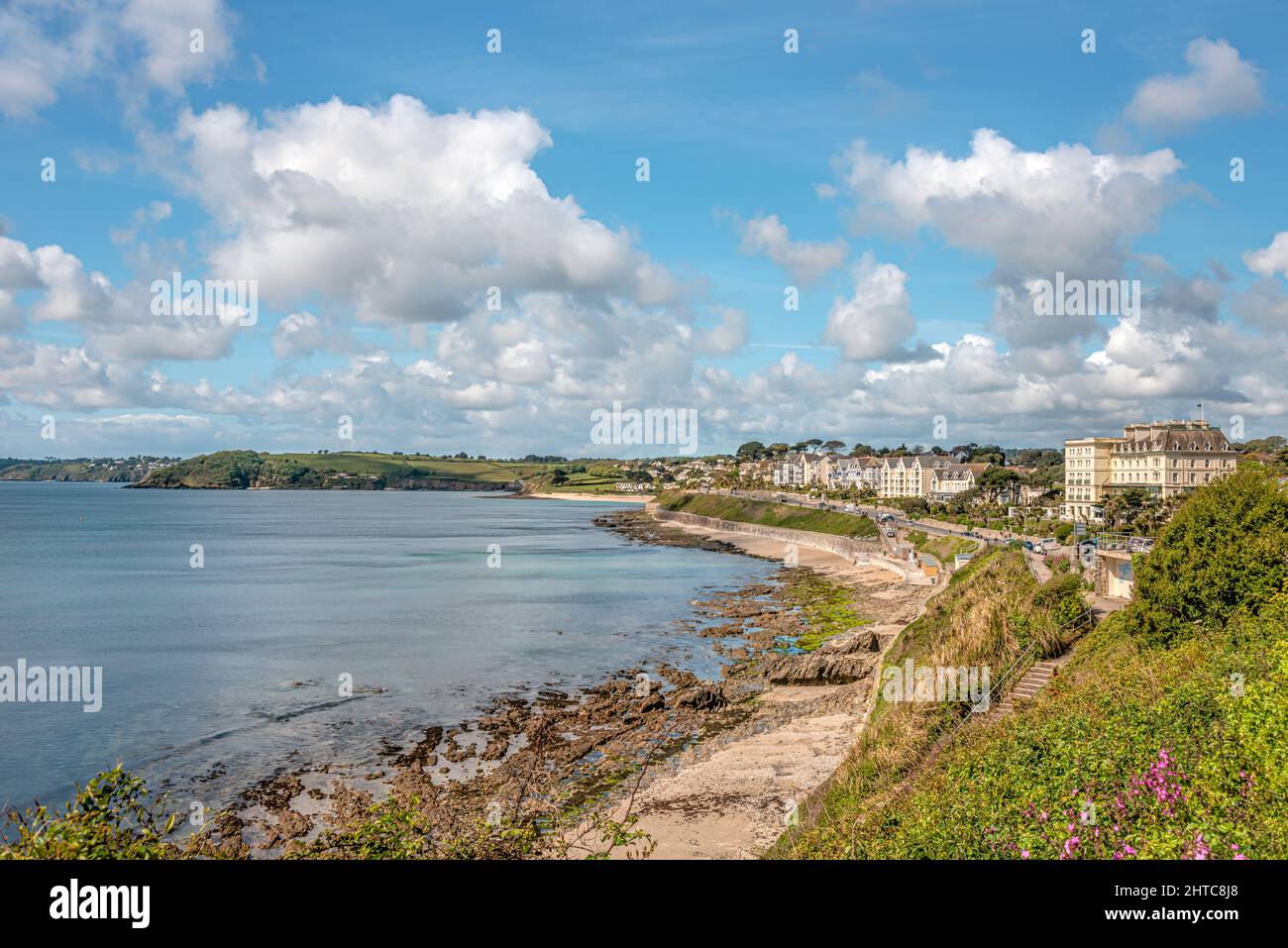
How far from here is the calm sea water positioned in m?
27.4

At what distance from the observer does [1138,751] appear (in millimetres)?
13891

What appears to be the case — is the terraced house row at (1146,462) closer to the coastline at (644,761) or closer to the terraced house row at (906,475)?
the terraced house row at (906,475)

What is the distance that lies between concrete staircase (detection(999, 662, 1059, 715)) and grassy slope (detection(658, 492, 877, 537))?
6344cm

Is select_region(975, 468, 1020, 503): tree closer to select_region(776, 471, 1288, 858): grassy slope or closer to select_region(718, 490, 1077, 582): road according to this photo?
select_region(718, 490, 1077, 582): road

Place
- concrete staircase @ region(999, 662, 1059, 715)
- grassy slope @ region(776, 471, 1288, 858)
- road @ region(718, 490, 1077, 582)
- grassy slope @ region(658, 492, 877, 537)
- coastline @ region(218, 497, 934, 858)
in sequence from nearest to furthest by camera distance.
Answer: grassy slope @ region(776, 471, 1288, 858) < coastline @ region(218, 497, 934, 858) < concrete staircase @ region(999, 662, 1059, 715) < road @ region(718, 490, 1077, 582) < grassy slope @ region(658, 492, 877, 537)

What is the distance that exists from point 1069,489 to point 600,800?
10203 cm

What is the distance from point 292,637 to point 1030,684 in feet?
124

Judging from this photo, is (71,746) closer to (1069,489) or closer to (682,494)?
(1069,489)

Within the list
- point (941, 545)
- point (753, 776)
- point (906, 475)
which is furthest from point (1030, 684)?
point (906, 475)

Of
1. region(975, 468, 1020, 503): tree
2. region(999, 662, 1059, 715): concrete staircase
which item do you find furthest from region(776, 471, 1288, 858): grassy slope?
region(975, 468, 1020, 503): tree

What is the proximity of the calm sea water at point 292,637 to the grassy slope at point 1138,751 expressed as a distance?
1691 centimetres

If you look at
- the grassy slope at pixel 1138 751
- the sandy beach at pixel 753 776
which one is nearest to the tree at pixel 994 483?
the sandy beach at pixel 753 776

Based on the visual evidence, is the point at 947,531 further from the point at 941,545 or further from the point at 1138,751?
the point at 1138,751
